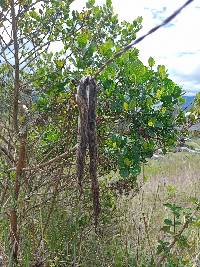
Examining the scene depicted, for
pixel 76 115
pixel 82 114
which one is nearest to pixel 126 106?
pixel 76 115

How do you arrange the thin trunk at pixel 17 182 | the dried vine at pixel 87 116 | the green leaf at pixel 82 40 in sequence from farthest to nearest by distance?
the green leaf at pixel 82 40, the thin trunk at pixel 17 182, the dried vine at pixel 87 116

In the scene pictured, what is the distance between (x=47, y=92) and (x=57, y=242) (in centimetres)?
118

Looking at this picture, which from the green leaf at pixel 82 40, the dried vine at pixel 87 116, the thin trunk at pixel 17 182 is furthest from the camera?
the green leaf at pixel 82 40

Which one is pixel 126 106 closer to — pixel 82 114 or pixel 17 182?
pixel 17 182

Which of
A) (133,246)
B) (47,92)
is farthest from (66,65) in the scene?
(133,246)

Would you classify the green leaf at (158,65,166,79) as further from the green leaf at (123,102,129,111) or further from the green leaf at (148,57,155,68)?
the green leaf at (123,102,129,111)

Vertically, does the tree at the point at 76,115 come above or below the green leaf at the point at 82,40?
below

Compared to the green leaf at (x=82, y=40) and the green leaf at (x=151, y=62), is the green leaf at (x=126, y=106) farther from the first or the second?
the green leaf at (x=82, y=40)

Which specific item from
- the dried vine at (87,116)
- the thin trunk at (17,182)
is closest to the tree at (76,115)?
the thin trunk at (17,182)

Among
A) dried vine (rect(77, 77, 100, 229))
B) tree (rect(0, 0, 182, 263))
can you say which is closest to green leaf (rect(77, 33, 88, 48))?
tree (rect(0, 0, 182, 263))

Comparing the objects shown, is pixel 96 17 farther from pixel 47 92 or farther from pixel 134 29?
pixel 47 92

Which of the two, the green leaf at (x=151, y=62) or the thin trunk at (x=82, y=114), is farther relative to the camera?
the green leaf at (x=151, y=62)

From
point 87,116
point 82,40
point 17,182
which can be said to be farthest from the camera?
point 82,40

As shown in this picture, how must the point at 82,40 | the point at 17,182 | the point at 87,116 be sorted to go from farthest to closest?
the point at 82,40 < the point at 17,182 < the point at 87,116
